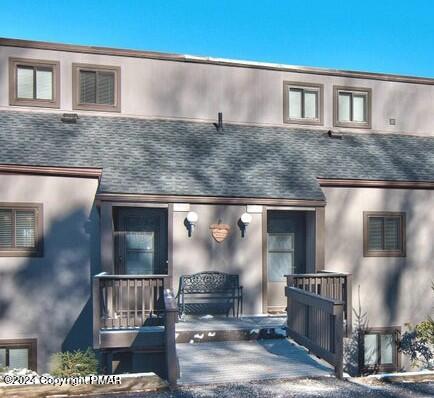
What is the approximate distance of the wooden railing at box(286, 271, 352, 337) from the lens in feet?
29.1

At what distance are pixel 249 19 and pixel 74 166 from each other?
964cm

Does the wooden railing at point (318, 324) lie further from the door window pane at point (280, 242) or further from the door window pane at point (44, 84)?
the door window pane at point (44, 84)

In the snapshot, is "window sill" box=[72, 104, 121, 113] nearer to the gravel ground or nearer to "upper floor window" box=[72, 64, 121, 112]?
"upper floor window" box=[72, 64, 121, 112]

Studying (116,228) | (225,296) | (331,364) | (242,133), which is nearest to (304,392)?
(331,364)

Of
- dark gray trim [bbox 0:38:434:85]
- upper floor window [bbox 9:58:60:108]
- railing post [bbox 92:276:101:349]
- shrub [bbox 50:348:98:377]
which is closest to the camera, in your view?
railing post [bbox 92:276:101:349]

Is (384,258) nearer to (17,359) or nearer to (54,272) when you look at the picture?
(54,272)

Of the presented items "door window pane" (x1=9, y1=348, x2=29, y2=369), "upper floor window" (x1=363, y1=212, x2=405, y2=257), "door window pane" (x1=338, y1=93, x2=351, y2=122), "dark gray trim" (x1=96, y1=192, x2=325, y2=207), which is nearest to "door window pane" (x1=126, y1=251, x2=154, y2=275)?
"dark gray trim" (x1=96, y1=192, x2=325, y2=207)

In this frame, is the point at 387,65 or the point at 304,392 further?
the point at 387,65

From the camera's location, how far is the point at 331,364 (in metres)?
6.64

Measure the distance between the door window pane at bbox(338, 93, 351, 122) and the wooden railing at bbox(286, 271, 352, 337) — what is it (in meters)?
5.49

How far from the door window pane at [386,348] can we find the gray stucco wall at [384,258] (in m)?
0.36

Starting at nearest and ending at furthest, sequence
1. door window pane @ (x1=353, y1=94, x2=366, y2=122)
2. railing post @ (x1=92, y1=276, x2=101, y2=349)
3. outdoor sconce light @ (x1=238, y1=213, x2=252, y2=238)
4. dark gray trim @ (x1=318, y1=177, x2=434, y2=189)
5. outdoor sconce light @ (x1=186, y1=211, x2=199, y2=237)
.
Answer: railing post @ (x1=92, y1=276, x2=101, y2=349) → outdoor sconce light @ (x1=186, y1=211, x2=199, y2=237) → outdoor sconce light @ (x1=238, y1=213, x2=252, y2=238) → dark gray trim @ (x1=318, y1=177, x2=434, y2=189) → door window pane @ (x1=353, y1=94, x2=366, y2=122)

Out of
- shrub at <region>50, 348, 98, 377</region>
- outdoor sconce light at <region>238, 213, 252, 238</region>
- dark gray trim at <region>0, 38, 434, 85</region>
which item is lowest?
shrub at <region>50, 348, 98, 377</region>

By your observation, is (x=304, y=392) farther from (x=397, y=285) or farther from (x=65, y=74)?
(x=65, y=74)
